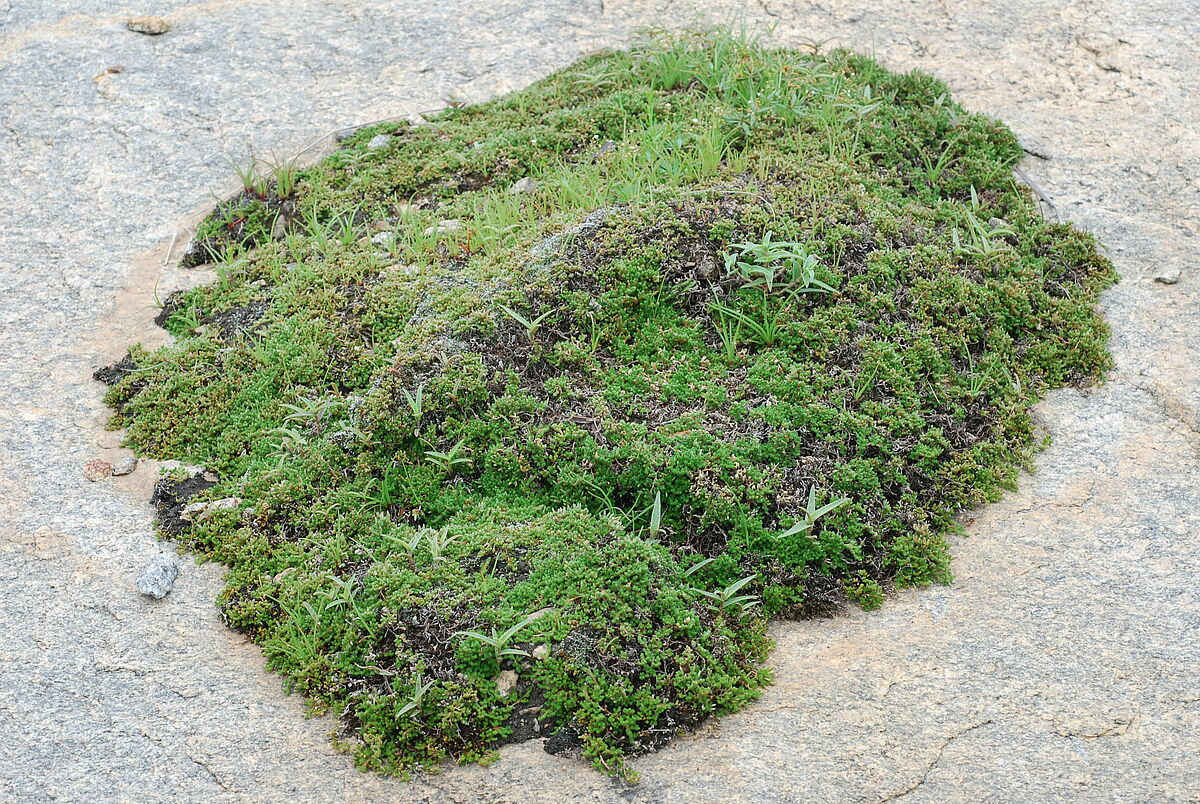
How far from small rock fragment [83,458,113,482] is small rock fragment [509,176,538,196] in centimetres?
250

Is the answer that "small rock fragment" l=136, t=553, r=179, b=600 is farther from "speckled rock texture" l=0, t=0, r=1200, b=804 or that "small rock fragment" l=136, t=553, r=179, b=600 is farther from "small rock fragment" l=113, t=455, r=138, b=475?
"small rock fragment" l=113, t=455, r=138, b=475

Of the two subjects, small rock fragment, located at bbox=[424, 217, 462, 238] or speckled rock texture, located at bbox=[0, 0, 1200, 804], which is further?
small rock fragment, located at bbox=[424, 217, 462, 238]

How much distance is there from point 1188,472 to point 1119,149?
2627 mm

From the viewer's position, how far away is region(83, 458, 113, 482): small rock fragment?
4422mm

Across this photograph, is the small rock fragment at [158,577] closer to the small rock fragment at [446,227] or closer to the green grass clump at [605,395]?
the green grass clump at [605,395]

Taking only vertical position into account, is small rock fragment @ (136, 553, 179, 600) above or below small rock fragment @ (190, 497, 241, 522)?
below

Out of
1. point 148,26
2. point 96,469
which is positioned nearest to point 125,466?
point 96,469

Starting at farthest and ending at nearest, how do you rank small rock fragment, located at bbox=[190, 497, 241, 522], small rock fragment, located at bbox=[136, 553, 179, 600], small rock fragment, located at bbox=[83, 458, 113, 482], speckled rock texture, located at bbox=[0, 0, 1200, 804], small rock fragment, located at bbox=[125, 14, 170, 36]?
small rock fragment, located at bbox=[125, 14, 170, 36], small rock fragment, located at bbox=[83, 458, 113, 482], small rock fragment, located at bbox=[190, 497, 241, 522], small rock fragment, located at bbox=[136, 553, 179, 600], speckled rock texture, located at bbox=[0, 0, 1200, 804]

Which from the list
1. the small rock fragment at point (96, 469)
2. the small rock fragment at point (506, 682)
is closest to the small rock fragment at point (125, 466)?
the small rock fragment at point (96, 469)

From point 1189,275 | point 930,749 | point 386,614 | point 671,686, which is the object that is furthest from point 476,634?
point 1189,275

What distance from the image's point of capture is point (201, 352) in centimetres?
497

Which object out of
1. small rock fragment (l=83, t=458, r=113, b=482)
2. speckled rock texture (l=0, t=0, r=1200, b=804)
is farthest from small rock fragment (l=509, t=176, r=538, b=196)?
small rock fragment (l=83, t=458, r=113, b=482)

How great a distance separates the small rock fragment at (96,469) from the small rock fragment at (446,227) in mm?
1882

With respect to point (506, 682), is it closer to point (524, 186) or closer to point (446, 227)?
point (446, 227)
